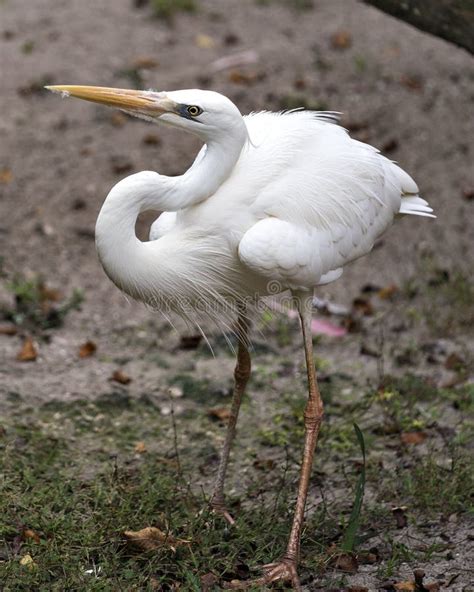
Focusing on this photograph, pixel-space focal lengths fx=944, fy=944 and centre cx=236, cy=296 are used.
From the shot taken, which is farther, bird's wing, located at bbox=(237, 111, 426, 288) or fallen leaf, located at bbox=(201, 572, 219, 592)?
bird's wing, located at bbox=(237, 111, 426, 288)

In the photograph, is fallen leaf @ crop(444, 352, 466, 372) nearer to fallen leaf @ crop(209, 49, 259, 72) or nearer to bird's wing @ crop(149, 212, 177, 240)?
bird's wing @ crop(149, 212, 177, 240)

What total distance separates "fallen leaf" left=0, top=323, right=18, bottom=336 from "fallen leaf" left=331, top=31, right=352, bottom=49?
4524mm

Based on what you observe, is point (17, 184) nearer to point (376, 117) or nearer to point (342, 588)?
point (376, 117)

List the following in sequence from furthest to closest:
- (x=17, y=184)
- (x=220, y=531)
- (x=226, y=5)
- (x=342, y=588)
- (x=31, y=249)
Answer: (x=226, y=5) < (x=17, y=184) < (x=31, y=249) < (x=220, y=531) < (x=342, y=588)

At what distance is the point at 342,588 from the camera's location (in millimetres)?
3695

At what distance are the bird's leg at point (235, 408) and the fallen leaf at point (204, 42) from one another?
202 inches

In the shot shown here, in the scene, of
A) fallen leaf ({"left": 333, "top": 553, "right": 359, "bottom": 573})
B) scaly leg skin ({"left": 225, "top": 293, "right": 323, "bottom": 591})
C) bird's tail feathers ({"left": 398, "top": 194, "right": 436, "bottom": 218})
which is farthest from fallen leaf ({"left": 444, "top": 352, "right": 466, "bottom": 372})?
fallen leaf ({"left": 333, "top": 553, "right": 359, "bottom": 573})

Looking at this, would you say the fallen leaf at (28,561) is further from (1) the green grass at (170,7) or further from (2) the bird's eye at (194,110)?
(1) the green grass at (170,7)

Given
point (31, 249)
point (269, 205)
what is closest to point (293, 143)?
point (269, 205)

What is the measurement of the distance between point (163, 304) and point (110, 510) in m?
0.92

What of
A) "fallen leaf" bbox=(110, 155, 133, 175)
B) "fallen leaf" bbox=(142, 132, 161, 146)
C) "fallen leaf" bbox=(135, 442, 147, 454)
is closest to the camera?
"fallen leaf" bbox=(135, 442, 147, 454)

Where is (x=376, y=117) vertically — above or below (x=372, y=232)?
below

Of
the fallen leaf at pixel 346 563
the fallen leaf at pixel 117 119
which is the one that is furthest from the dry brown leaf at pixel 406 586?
the fallen leaf at pixel 117 119

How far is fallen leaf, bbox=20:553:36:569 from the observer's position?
3.66 m
